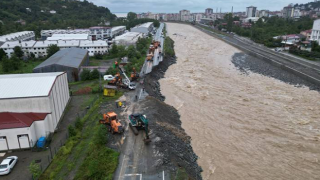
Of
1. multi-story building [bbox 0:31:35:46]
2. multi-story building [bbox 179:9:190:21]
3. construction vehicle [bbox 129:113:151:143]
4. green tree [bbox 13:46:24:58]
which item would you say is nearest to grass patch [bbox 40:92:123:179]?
construction vehicle [bbox 129:113:151:143]

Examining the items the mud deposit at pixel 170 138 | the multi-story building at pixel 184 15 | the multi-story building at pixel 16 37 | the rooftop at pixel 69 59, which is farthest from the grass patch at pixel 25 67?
the multi-story building at pixel 184 15

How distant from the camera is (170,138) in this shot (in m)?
12.1

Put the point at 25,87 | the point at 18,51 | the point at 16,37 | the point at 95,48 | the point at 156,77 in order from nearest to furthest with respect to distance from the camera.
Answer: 1. the point at 25,87
2. the point at 156,77
3. the point at 18,51
4. the point at 95,48
5. the point at 16,37

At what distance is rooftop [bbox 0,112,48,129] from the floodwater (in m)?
7.96

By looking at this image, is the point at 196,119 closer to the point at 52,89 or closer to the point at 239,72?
the point at 52,89

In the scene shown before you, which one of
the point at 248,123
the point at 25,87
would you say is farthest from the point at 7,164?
the point at 248,123

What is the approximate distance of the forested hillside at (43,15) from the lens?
184ft

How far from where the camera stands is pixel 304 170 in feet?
35.4

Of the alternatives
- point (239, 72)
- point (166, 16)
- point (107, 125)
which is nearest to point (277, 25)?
point (239, 72)

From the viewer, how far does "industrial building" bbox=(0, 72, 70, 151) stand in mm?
10469

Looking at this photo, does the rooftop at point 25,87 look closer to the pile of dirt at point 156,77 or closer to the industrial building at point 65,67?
the pile of dirt at point 156,77

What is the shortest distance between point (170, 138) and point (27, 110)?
7.14 metres

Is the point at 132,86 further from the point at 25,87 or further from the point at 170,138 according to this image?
the point at 25,87

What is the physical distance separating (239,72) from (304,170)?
17448 millimetres
